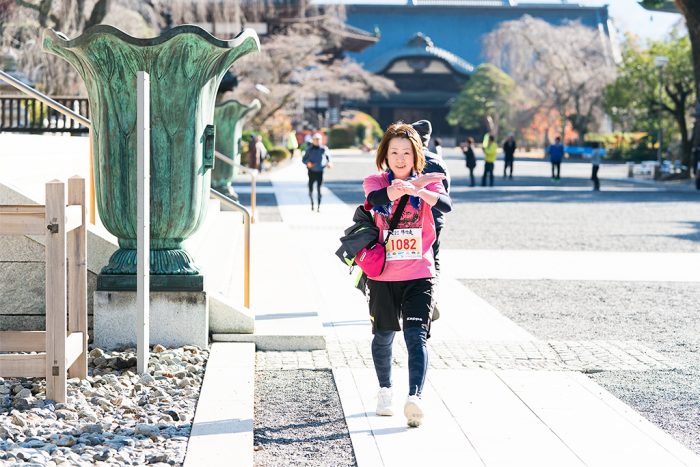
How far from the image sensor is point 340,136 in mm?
69812

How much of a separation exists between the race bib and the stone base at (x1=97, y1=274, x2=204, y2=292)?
199 centimetres

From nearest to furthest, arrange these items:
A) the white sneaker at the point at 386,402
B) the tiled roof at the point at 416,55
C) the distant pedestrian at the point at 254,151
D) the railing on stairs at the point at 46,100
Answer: the white sneaker at the point at 386,402 < the railing on stairs at the point at 46,100 < the distant pedestrian at the point at 254,151 < the tiled roof at the point at 416,55

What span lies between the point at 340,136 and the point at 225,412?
212 ft

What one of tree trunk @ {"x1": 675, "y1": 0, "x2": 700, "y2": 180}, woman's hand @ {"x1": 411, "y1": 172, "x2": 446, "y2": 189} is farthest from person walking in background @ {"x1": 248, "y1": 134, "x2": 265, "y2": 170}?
woman's hand @ {"x1": 411, "y1": 172, "x2": 446, "y2": 189}

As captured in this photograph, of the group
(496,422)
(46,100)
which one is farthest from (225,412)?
(46,100)

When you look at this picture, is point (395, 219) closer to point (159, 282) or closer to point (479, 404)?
point (479, 404)

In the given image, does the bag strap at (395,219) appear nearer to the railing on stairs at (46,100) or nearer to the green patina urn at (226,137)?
the railing on stairs at (46,100)

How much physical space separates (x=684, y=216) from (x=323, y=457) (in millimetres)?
18160

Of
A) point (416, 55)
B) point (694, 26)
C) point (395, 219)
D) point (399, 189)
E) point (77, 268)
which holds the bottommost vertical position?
point (77, 268)

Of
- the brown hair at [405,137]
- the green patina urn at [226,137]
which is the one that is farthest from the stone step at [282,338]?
the green patina urn at [226,137]

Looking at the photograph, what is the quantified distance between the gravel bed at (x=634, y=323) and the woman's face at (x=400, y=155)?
190 cm

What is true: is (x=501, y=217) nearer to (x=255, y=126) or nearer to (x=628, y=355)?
(x=628, y=355)

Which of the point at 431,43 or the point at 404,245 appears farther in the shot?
the point at 431,43

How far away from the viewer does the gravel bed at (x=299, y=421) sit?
5.08 metres
